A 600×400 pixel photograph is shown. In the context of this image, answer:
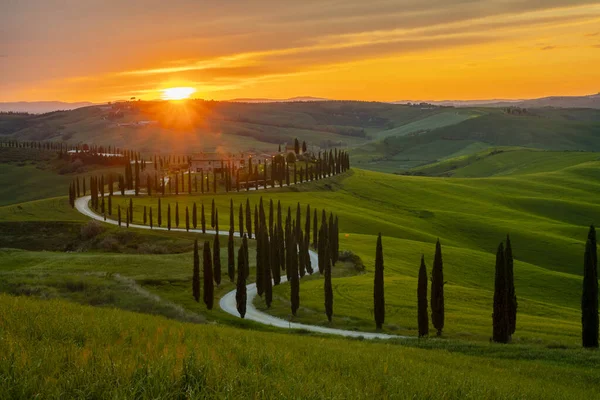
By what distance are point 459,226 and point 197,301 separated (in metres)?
111

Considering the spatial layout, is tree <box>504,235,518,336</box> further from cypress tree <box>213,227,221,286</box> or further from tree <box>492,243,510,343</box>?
cypress tree <box>213,227,221,286</box>

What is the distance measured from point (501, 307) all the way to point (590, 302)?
27.3 ft

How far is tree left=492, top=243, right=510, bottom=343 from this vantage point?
5772 centimetres

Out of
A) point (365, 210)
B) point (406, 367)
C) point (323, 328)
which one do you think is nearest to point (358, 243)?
point (365, 210)

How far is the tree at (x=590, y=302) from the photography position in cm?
5522

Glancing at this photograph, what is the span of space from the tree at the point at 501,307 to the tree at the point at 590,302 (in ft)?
23.3

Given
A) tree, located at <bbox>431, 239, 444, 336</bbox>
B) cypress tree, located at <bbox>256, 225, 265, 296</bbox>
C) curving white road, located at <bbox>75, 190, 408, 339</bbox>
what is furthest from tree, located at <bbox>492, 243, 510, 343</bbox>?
cypress tree, located at <bbox>256, 225, 265, 296</bbox>

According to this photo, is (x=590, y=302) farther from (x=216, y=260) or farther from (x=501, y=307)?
(x=216, y=260)

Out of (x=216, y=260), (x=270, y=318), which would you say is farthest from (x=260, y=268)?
(x=270, y=318)

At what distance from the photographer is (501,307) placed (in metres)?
58.9

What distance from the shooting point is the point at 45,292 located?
2569 inches

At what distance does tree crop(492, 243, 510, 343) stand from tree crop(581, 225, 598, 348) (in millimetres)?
7091

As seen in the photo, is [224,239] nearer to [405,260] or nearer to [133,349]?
[405,260]

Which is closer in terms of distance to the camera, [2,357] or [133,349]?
[2,357]
